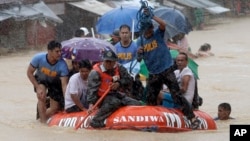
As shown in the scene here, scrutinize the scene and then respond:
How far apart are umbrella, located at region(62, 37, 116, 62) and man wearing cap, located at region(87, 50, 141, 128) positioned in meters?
0.94

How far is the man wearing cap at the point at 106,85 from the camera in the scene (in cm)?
1066

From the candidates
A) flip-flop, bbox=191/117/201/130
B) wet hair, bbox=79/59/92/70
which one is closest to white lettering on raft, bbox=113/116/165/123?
flip-flop, bbox=191/117/201/130

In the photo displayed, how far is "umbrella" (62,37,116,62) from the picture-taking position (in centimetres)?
1176

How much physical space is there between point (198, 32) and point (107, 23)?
20340mm

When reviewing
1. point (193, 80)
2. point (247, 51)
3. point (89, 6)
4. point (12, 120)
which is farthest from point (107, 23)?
point (89, 6)

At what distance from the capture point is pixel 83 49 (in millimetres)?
11773

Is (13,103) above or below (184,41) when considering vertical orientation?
below

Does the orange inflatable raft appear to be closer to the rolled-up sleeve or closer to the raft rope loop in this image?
the rolled-up sleeve

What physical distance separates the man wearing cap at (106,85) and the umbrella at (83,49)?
0.94m

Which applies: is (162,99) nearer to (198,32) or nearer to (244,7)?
(198,32)

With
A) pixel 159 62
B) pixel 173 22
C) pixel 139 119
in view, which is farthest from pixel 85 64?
pixel 173 22

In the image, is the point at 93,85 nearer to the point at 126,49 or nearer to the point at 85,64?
the point at 85,64

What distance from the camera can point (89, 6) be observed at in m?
30.0

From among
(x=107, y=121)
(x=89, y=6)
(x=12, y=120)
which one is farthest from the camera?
(x=89, y=6)
